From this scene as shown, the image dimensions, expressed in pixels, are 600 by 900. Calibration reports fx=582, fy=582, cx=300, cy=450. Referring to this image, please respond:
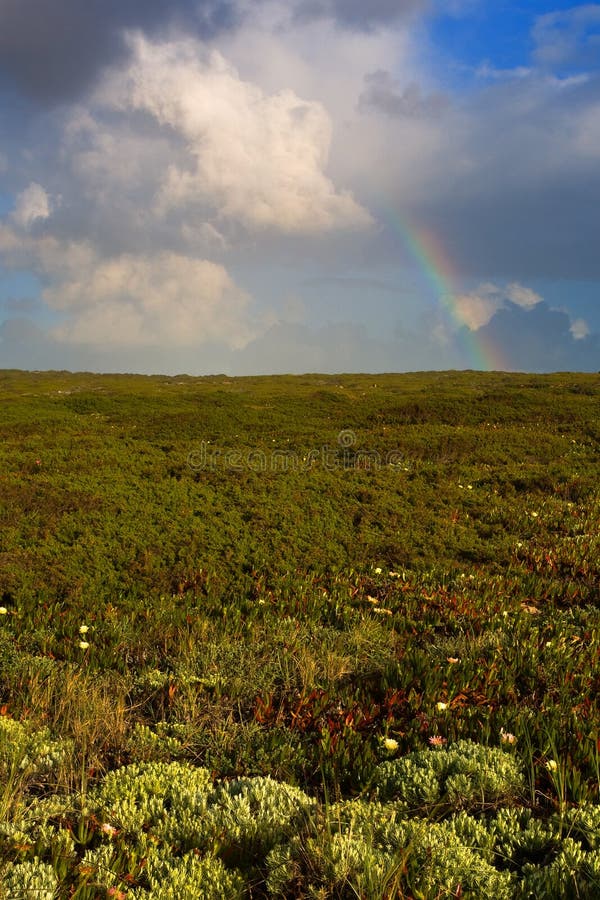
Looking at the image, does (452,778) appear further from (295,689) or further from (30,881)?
(30,881)

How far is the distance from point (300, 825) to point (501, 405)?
33968 millimetres

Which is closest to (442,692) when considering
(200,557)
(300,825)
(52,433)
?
(300,825)

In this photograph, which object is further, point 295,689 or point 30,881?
point 295,689

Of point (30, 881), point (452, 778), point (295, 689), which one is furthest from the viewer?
point (295, 689)

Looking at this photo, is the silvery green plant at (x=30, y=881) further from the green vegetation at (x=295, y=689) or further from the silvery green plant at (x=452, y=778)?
the silvery green plant at (x=452, y=778)

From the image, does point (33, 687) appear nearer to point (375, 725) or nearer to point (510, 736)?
point (375, 725)

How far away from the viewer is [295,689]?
579 cm

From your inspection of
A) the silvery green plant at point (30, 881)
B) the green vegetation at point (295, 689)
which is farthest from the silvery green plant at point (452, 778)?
the silvery green plant at point (30, 881)

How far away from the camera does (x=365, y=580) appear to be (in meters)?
10.0

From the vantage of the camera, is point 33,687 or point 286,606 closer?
point 33,687

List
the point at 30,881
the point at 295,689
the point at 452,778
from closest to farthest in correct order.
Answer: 1. the point at 30,881
2. the point at 452,778
3. the point at 295,689

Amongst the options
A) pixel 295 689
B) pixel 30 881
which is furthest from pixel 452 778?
pixel 30 881

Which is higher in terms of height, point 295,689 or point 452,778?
point 452,778

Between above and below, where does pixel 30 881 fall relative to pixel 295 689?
above
